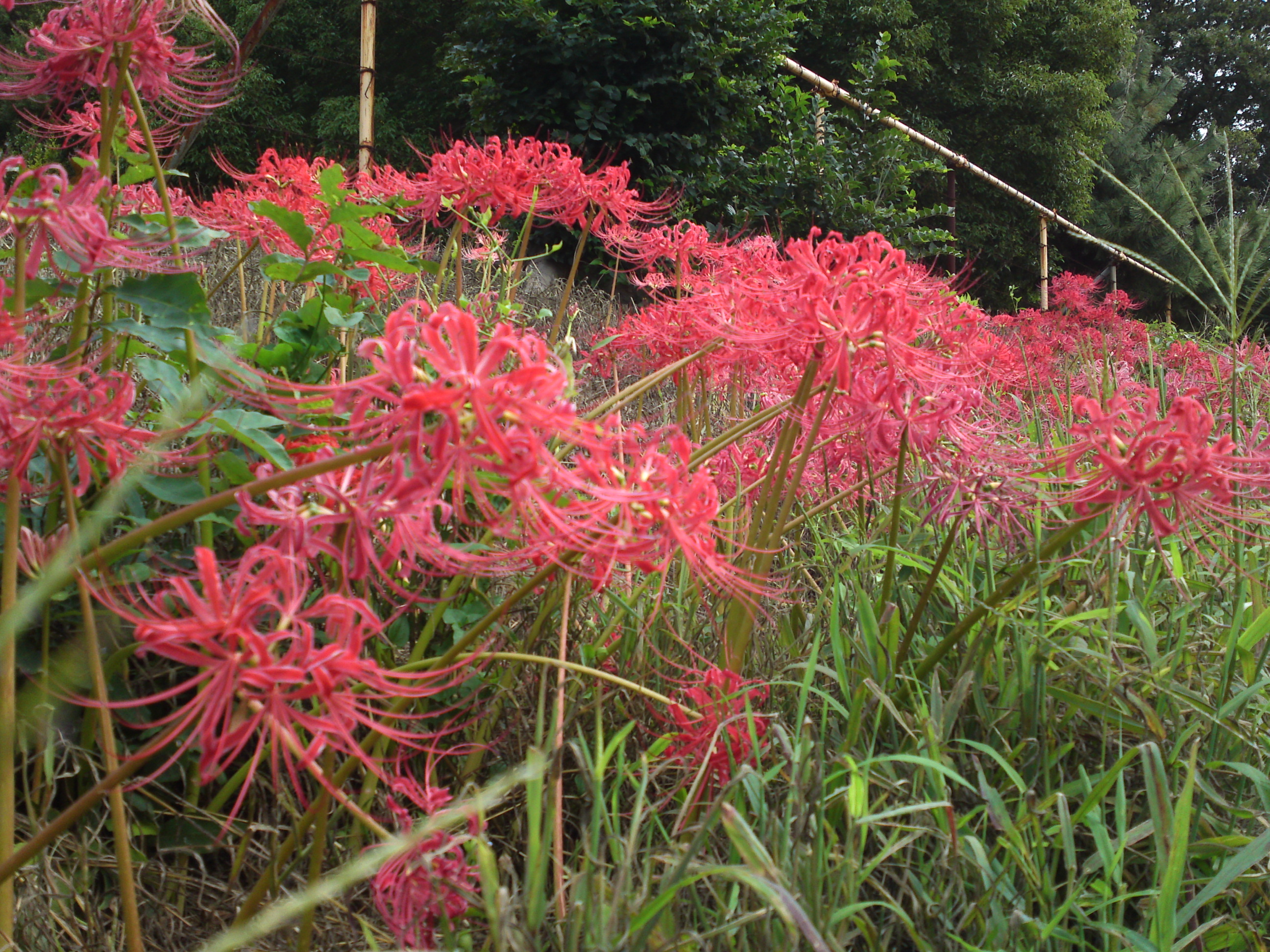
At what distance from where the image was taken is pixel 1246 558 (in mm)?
2277

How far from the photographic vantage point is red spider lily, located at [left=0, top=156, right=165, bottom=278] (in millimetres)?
1160

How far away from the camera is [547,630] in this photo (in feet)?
6.49

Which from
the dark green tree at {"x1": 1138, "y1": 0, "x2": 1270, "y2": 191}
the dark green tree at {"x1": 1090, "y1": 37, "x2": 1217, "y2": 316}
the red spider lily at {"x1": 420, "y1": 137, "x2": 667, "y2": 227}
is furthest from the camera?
the dark green tree at {"x1": 1138, "y1": 0, "x2": 1270, "y2": 191}

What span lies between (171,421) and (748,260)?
6.11 feet

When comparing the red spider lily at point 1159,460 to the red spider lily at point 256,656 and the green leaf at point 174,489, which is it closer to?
the red spider lily at point 256,656

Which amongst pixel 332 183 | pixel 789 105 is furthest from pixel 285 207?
pixel 789 105

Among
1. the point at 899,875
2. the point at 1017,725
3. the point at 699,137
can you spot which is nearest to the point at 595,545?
the point at 899,875

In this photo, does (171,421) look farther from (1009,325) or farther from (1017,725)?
(1009,325)

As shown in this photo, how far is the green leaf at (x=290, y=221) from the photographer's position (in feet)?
5.34

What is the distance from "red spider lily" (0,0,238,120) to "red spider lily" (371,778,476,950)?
3.98ft

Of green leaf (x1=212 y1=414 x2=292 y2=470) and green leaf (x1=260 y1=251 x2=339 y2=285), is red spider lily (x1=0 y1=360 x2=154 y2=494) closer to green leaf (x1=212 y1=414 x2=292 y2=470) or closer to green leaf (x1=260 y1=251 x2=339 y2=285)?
green leaf (x1=212 y1=414 x2=292 y2=470)

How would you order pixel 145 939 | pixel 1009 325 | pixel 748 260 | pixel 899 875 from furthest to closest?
1. pixel 1009 325
2. pixel 748 260
3. pixel 899 875
4. pixel 145 939

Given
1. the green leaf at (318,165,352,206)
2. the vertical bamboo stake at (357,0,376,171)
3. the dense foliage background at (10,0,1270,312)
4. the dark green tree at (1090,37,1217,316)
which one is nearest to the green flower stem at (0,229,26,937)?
the green leaf at (318,165,352,206)

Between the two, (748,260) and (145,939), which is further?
(748,260)
